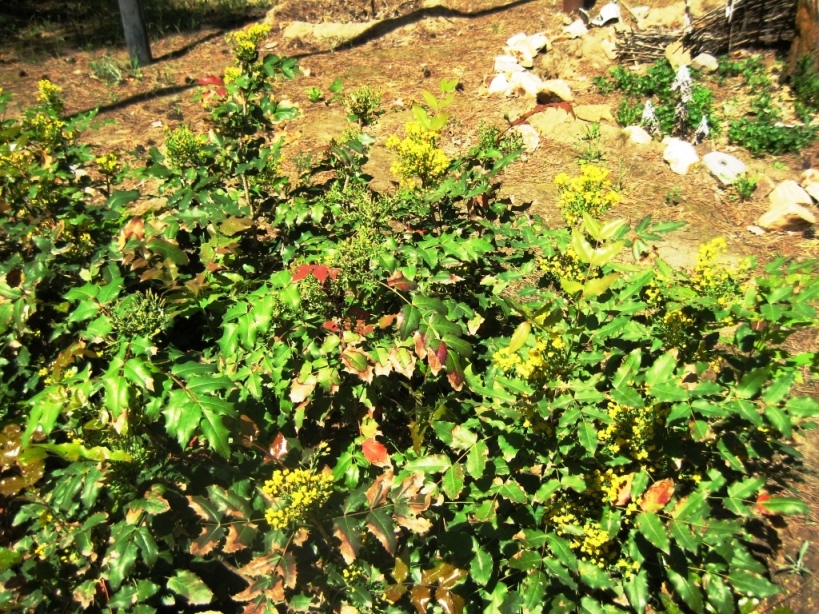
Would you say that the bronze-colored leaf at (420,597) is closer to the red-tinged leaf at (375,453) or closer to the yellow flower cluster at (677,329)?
the red-tinged leaf at (375,453)

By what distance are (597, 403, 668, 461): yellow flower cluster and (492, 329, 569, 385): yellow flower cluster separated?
0.21 m

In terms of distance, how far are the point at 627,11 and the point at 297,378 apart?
7322 mm

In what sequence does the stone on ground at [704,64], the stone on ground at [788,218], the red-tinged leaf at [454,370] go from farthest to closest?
the stone on ground at [704,64] < the stone on ground at [788,218] < the red-tinged leaf at [454,370]

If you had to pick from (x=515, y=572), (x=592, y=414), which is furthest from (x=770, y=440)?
(x=515, y=572)

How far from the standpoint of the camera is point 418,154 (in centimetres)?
230

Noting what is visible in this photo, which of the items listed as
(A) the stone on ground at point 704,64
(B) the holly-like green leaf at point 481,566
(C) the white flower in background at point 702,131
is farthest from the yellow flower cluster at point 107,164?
(A) the stone on ground at point 704,64

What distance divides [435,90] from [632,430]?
4.90 metres

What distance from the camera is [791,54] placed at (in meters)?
6.07

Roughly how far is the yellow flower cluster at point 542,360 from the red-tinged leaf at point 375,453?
1.44ft

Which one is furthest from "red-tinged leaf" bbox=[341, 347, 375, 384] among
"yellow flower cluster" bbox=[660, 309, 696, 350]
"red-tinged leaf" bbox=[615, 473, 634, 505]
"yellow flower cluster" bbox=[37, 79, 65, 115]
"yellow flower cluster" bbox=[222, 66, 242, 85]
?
"yellow flower cluster" bbox=[37, 79, 65, 115]

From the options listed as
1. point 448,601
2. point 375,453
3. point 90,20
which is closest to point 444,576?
point 448,601

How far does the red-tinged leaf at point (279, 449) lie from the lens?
1.93m

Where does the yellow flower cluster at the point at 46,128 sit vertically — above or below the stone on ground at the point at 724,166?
above

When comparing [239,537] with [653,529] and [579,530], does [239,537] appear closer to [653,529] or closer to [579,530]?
[579,530]
